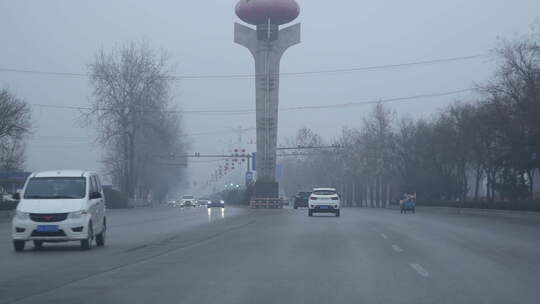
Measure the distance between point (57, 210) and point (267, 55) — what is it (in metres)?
61.5

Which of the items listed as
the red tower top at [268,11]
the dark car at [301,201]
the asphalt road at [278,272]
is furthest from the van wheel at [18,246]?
the red tower top at [268,11]

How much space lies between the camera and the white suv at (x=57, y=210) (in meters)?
20.5

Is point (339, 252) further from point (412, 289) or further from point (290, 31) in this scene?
point (290, 31)

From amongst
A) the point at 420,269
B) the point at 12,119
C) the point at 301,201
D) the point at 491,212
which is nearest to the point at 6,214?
the point at 12,119

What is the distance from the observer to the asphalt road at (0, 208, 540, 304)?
1177cm

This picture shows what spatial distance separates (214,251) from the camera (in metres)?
20.4

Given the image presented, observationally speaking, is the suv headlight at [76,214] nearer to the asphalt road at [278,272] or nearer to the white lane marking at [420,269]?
the asphalt road at [278,272]

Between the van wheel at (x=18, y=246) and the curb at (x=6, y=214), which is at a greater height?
the curb at (x=6, y=214)

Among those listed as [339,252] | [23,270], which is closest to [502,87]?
[339,252]

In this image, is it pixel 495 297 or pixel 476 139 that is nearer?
pixel 495 297

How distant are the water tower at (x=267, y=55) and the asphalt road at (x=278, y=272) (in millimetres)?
55327

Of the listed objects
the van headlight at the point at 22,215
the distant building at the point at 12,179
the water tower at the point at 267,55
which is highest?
the water tower at the point at 267,55

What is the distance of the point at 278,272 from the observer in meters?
15.0

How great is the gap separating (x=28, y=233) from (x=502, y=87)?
155ft
